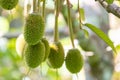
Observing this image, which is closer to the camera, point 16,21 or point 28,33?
point 28,33

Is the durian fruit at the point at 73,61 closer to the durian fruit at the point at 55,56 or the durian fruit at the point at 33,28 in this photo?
the durian fruit at the point at 55,56

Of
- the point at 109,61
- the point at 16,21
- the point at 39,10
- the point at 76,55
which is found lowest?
the point at 16,21

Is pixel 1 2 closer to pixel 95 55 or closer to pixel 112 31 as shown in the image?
pixel 95 55

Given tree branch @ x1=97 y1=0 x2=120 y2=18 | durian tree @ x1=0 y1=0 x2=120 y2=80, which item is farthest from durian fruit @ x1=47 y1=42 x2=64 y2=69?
tree branch @ x1=97 y1=0 x2=120 y2=18

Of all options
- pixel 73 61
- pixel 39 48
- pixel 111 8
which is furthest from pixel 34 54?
pixel 111 8

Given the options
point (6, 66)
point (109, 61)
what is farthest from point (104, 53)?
point (6, 66)

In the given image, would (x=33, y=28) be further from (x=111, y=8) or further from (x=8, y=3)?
(x=111, y=8)
